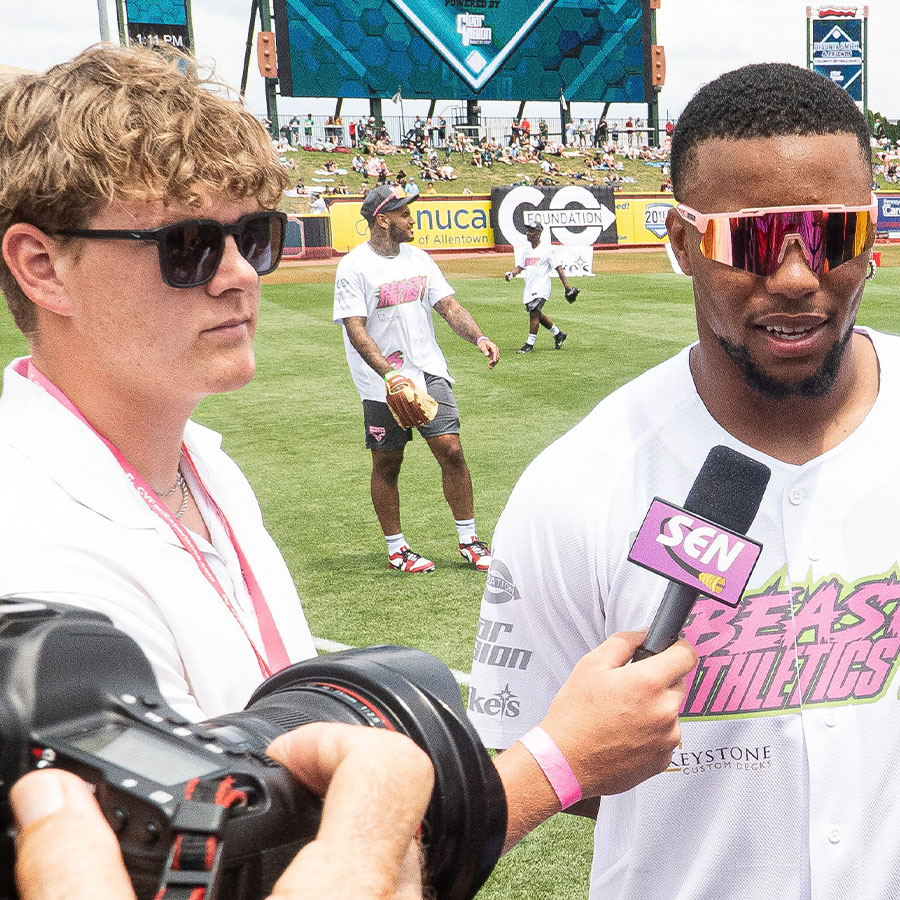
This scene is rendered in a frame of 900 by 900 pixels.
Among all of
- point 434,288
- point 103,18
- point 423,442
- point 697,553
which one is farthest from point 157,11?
point 697,553

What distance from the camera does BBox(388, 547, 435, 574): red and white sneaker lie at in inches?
306

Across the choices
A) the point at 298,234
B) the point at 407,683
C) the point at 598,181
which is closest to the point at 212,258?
the point at 407,683

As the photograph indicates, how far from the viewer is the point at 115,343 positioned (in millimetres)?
1845

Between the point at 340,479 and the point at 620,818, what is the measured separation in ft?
27.4

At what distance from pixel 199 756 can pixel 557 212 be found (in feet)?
105

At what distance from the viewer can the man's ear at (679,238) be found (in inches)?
101

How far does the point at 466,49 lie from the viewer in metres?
55.7

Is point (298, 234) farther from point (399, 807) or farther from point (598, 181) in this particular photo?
point (399, 807)

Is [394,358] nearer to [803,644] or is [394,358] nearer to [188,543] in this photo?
[803,644]

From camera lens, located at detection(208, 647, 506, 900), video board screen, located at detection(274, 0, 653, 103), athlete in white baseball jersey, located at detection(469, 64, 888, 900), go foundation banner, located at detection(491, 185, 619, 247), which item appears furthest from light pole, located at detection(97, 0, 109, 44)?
video board screen, located at detection(274, 0, 653, 103)

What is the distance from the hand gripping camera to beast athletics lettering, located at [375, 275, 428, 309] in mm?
6984

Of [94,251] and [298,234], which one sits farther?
[298,234]

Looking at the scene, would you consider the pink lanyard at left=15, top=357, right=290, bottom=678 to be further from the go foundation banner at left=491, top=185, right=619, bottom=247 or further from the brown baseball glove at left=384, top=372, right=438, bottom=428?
the go foundation banner at left=491, top=185, right=619, bottom=247

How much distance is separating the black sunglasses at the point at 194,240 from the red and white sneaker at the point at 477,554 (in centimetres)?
580
